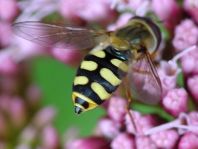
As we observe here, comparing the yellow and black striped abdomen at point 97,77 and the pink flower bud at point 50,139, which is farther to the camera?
the pink flower bud at point 50,139

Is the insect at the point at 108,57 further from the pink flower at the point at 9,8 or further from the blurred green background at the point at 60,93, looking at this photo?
the blurred green background at the point at 60,93

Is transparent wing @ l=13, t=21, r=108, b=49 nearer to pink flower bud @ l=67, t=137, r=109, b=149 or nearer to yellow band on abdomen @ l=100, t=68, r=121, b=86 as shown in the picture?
yellow band on abdomen @ l=100, t=68, r=121, b=86

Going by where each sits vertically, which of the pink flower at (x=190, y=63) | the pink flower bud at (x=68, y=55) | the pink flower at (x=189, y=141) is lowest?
the pink flower at (x=189, y=141)

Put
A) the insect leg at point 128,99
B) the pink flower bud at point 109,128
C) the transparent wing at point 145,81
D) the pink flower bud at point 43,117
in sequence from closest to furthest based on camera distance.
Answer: the transparent wing at point 145,81
the insect leg at point 128,99
the pink flower bud at point 109,128
the pink flower bud at point 43,117

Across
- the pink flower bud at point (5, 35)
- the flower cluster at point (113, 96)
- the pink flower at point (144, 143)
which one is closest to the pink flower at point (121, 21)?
the flower cluster at point (113, 96)

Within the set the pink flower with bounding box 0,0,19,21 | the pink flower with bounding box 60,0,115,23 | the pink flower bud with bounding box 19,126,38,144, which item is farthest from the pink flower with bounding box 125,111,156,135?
the pink flower with bounding box 0,0,19,21

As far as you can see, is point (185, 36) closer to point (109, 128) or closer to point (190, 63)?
point (190, 63)

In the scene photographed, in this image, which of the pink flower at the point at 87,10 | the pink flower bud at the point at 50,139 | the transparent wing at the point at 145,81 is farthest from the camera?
the pink flower bud at the point at 50,139

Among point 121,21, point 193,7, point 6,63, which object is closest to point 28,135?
point 6,63
